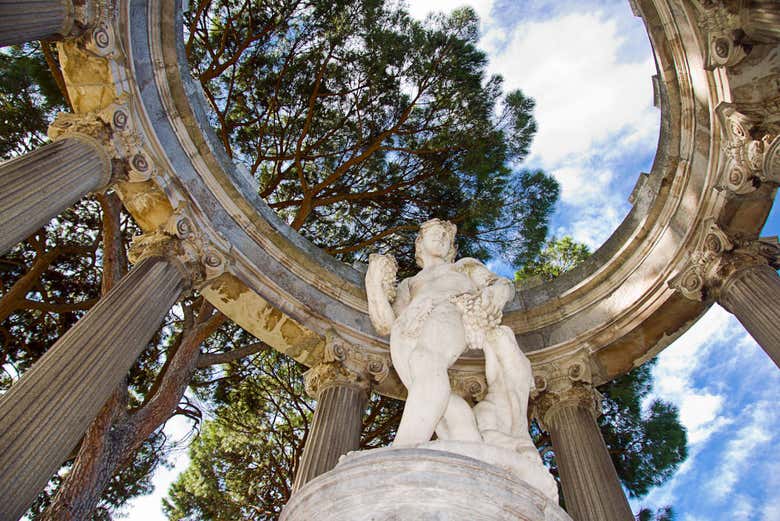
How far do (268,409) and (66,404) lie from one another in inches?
343

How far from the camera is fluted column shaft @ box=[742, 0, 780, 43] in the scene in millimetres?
7918

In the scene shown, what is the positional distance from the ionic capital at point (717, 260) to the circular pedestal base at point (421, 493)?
22.8 feet

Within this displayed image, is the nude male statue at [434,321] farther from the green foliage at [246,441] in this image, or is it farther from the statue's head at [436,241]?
the green foliage at [246,441]

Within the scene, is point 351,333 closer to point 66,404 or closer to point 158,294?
point 158,294

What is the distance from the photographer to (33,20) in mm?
7379

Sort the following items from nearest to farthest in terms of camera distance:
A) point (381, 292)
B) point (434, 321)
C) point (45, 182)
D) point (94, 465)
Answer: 1. point (434, 321)
2. point (381, 292)
3. point (45, 182)
4. point (94, 465)

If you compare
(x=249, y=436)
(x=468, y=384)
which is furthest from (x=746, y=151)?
(x=249, y=436)

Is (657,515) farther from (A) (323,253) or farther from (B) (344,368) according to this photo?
(A) (323,253)

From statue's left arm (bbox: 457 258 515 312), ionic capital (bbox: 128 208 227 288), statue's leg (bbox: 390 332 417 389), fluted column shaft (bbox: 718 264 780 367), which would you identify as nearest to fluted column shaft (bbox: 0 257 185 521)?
ionic capital (bbox: 128 208 227 288)

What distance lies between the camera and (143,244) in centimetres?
979

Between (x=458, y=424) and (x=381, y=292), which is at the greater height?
(x=381, y=292)

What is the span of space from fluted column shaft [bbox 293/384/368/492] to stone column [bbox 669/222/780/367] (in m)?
5.63

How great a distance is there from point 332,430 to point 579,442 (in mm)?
3991

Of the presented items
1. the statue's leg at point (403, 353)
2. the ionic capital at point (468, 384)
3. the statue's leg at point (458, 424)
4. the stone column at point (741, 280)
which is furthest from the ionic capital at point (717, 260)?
the statue's leg at point (403, 353)
